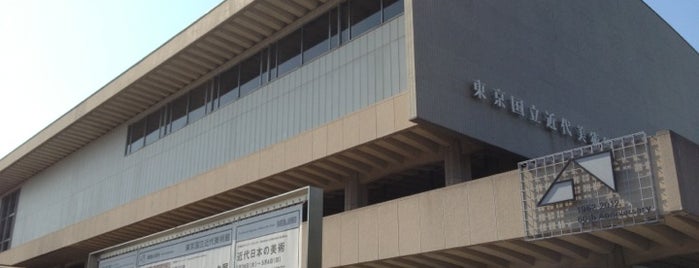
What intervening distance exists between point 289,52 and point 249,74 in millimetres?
2254

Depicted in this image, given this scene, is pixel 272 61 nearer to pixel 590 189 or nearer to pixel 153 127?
pixel 153 127

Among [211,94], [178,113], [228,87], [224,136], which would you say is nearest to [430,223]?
[224,136]

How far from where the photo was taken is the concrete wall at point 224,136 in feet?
58.6

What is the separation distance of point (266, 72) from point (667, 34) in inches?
706

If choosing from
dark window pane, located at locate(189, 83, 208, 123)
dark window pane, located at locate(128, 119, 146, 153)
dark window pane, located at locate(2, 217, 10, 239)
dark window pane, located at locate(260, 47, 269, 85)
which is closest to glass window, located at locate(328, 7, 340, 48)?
dark window pane, located at locate(260, 47, 269, 85)

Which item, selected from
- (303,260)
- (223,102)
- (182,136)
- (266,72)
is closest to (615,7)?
(266,72)

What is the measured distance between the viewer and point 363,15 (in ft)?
61.8

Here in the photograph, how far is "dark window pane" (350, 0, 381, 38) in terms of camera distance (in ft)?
60.5

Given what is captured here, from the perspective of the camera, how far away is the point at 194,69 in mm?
24312

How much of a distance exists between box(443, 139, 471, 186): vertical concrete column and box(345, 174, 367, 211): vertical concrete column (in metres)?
3.35

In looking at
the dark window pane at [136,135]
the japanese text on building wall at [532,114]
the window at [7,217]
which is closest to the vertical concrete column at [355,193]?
the japanese text on building wall at [532,114]

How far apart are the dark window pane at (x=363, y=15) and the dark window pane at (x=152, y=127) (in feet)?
36.7

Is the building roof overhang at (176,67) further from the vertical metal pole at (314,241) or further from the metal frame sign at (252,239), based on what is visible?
the vertical metal pole at (314,241)

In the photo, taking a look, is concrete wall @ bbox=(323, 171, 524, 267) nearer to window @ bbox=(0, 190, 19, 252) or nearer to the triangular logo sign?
the triangular logo sign
